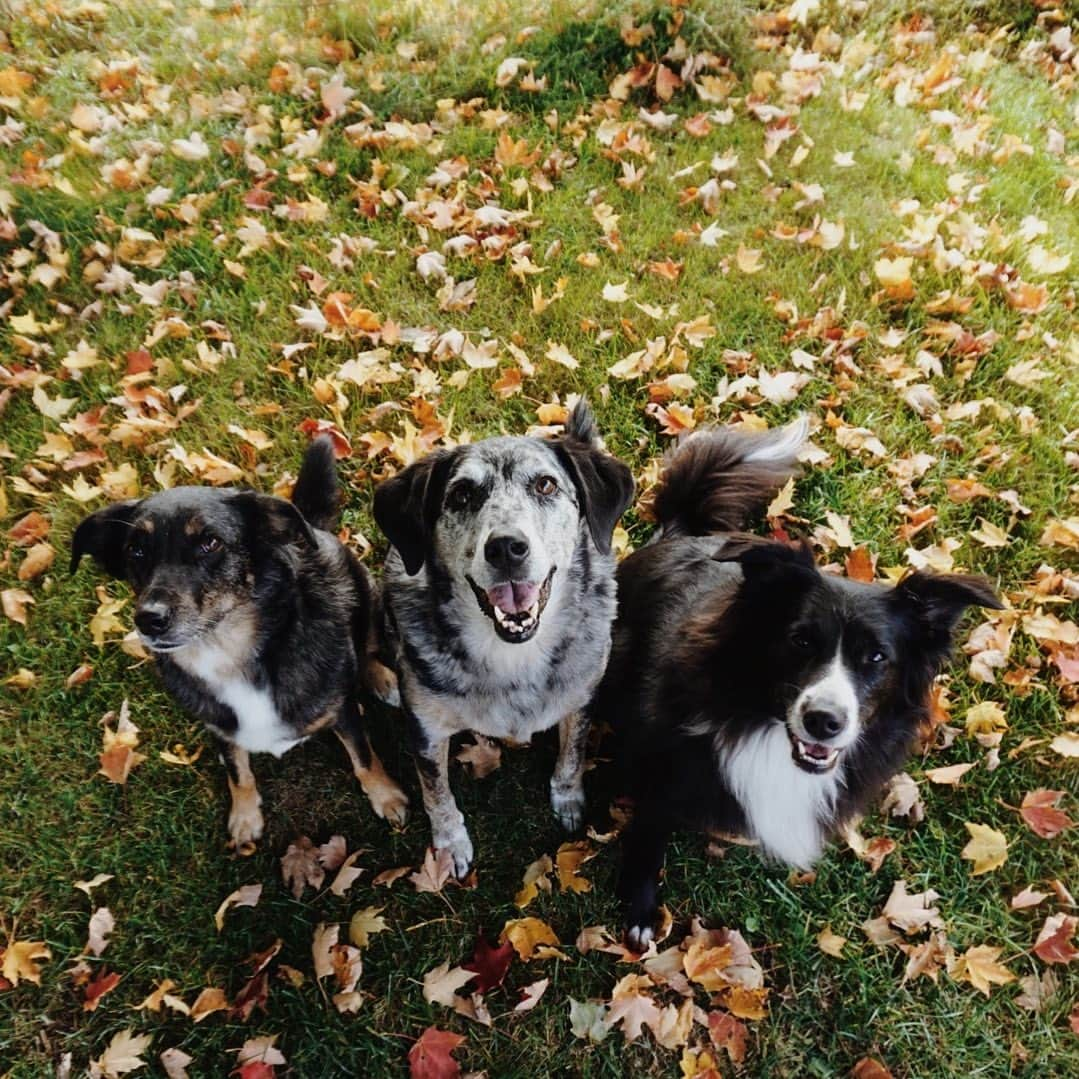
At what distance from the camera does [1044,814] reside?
3.50m

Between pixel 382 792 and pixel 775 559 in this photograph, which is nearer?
pixel 775 559

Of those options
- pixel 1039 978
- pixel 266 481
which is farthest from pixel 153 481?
pixel 1039 978

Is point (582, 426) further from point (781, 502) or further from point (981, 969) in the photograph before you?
point (981, 969)

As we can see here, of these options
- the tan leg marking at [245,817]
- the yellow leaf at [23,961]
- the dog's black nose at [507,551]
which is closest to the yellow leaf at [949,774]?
the dog's black nose at [507,551]

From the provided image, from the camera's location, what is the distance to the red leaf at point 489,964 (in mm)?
3217

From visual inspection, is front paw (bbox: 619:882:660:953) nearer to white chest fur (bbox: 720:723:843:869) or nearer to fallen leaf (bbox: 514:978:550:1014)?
fallen leaf (bbox: 514:978:550:1014)

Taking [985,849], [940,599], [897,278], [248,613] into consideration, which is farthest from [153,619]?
[897,278]

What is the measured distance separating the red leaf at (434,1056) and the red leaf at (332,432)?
118 inches

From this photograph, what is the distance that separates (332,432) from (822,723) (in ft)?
10.9

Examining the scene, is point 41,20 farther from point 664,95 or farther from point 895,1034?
point 895,1034

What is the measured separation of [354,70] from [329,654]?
5.80 m

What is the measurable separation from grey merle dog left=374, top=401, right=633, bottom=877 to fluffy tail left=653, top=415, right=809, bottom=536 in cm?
72

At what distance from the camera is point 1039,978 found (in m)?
3.20

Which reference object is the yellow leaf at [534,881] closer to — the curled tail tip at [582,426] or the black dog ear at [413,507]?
the black dog ear at [413,507]
